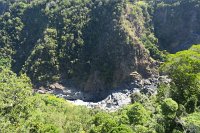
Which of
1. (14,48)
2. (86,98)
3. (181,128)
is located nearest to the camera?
(181,128)

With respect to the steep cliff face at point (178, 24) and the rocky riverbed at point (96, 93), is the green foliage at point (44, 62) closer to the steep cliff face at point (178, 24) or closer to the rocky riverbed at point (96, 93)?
the rocky riverbed at point (96, 93)

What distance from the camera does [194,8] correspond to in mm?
134875

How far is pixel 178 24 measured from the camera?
447 ft

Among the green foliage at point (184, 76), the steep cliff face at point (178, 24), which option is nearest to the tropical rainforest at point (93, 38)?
the steep cliff face at point (178, 24)

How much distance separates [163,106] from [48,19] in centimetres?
10821

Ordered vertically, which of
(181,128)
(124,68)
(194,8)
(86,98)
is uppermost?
(194,8)

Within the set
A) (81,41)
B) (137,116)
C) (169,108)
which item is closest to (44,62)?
(81,41)

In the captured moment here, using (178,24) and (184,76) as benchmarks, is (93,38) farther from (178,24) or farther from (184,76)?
(184,76)

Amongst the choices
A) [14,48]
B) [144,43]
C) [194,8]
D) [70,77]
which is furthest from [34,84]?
[194,8]

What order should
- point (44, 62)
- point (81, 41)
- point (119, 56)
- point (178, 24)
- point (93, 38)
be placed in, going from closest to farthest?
point (119, 56) → point (44, 62) → point (81, 41) → point (93, 38) → point (178, 24)

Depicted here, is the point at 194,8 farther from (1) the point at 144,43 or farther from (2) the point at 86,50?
(2) the point at 86,50

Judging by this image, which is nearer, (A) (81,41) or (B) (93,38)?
(A) (81,41)

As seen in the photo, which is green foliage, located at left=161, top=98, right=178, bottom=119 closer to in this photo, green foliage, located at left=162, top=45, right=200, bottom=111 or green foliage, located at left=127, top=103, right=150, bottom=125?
green foliage, located at left=127, top=103, right=150, bottom=125

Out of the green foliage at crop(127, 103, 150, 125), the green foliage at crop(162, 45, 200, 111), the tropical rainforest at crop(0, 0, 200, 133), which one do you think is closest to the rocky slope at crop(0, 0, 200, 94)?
the tropical rainforest at crop(0, 0, 200, 133)
